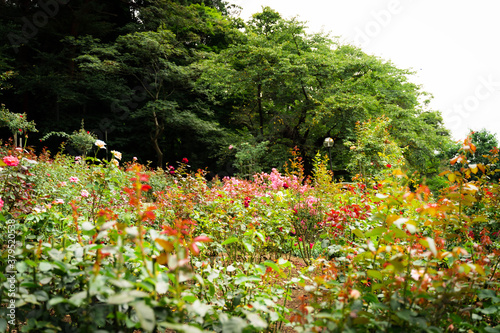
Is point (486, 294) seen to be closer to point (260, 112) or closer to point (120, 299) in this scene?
point (120, 299)

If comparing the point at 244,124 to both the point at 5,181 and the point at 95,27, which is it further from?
the point at 5,181

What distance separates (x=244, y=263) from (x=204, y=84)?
12.3 meters

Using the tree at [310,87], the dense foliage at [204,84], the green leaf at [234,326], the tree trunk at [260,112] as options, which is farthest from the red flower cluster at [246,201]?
the tree trunk at [260,112]

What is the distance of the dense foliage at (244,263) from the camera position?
84 cm

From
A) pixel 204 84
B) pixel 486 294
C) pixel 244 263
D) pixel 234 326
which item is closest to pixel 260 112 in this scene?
pixel 204 84

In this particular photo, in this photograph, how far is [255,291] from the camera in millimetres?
1602

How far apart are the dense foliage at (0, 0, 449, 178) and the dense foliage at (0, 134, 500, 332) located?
8137mm

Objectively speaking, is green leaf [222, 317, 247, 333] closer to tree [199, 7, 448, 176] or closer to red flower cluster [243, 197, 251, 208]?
red flower cluster [243, 197, 251, 208]

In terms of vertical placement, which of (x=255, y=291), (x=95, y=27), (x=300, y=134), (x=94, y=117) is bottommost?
(x=255, y=291)

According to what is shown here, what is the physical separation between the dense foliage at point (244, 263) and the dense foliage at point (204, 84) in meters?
8.14

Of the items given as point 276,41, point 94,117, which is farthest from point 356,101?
point 94,117

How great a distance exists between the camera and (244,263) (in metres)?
1.70

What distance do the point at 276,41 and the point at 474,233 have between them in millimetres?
11837

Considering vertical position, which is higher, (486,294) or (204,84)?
(204,84)
